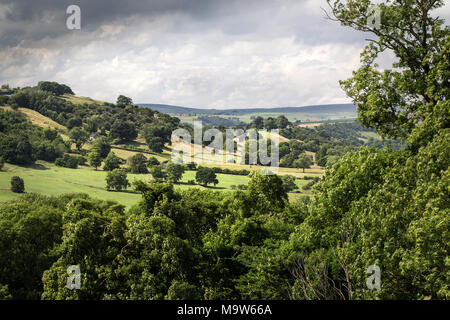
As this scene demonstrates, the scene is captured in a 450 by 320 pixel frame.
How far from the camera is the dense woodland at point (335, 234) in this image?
16031 millimetres

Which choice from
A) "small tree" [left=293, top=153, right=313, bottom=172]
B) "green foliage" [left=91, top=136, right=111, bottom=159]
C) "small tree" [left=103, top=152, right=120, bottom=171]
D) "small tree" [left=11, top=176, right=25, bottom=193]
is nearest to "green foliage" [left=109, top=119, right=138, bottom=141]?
"green foliage" [left=91, top=136, right=111, bottom=159]

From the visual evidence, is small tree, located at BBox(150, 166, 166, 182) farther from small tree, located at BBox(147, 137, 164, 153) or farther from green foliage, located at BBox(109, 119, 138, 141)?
green foliage, located at BBox(109, 119, 138, 141)

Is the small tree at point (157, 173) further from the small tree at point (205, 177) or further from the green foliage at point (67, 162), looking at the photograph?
the green foliage at point (67, 162)

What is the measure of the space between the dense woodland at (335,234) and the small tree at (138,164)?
98682 mm

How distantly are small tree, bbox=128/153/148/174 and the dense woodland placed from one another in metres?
98.7

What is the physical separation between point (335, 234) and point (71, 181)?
97.7 meters

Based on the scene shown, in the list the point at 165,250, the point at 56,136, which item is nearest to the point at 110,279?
the point at 165,250

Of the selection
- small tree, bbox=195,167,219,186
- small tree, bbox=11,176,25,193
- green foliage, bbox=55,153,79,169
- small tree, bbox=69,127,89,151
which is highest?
small tree, bbox=69,127,89,151

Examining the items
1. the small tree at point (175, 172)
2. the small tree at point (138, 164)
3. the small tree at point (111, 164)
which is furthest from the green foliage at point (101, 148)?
the small tree at point (175, 172)

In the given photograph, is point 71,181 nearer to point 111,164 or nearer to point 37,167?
point 111,164

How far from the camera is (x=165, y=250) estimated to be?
2034 cm

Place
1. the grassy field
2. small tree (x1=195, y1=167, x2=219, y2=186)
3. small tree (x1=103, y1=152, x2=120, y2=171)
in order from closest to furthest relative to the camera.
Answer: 1. the grassy field
2. small tree (x1=195, y1=167, x2=219, y2=186)
3. small tree (x1=103, y1=152, x2=120, y2=171)

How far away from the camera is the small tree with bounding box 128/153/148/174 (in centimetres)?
12594

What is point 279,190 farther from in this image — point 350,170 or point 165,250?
point 165,250
